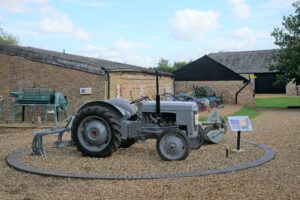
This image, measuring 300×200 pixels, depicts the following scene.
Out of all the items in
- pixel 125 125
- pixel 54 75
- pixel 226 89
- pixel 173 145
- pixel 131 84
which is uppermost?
pixel 54 75

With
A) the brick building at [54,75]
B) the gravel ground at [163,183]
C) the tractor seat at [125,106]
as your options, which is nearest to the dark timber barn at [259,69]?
the brick building at [54,75]

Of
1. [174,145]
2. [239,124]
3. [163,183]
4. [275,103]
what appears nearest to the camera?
[163,183]

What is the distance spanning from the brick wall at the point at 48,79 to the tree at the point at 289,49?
46.0 ft

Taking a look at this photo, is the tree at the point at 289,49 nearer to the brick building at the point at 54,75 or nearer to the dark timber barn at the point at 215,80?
the dark timber barn at the point at 215,80

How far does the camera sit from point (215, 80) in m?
35.3

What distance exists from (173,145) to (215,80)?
2638 centimetres

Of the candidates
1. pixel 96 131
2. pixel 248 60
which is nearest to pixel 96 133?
pixel 96 131

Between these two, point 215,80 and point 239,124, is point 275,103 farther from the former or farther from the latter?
point 239,124

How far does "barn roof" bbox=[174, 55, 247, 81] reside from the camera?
35062 millimetres

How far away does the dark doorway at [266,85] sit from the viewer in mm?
54656

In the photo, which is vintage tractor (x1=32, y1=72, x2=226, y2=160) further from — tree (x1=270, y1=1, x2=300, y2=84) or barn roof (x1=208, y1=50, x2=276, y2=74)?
barn roof (x1=208, y1=50, x2=276, y2=74)

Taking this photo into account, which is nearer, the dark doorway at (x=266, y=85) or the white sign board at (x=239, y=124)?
the white sign board at (x=239, y=124)

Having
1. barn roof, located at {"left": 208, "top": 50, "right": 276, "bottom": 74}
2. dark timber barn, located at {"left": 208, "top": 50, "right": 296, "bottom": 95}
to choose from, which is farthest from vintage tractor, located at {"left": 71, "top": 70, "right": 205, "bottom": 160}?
barn roof, located at {"left": 208, "top": 50, "right": 276, "bottom": 74}

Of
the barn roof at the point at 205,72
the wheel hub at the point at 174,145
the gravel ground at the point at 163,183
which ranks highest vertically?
the barn roof at the point at 205,72
